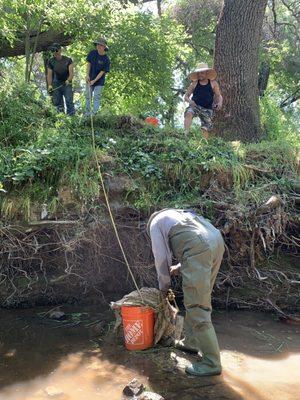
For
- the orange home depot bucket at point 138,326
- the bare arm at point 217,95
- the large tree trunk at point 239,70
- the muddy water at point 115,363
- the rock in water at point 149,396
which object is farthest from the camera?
the large tree trunk at point 239,70

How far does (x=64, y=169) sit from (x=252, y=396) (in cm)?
314

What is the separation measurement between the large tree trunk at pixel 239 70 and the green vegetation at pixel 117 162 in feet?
4.04

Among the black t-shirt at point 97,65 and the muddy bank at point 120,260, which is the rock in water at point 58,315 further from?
the black t-shirt at point 97,65

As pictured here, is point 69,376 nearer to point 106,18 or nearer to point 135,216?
point 135,216

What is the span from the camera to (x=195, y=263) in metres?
3.71

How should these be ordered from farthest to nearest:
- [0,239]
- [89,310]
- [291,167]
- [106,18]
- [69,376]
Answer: [106,18], [291,167], [89,310], [0,239], [69,376]

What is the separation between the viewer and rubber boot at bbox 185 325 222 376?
3.77m

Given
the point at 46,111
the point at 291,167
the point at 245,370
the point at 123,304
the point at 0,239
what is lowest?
the point at 245,370

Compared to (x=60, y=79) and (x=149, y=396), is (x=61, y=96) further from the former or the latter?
(x=149, y=396)

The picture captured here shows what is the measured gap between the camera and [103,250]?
5559mm

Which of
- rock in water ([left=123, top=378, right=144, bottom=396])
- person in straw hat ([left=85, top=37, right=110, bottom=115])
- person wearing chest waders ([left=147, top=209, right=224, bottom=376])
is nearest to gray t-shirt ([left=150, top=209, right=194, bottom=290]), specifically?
person wearing chest waders ([left=147, top=209, right=224, bottom=376])

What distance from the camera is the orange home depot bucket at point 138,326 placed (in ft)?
13.2

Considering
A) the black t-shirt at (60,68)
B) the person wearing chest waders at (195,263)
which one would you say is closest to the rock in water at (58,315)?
the person wearing chest waders at (195,263)

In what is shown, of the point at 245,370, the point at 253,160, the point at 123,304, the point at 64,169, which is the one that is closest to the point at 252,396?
the point at 245,370
